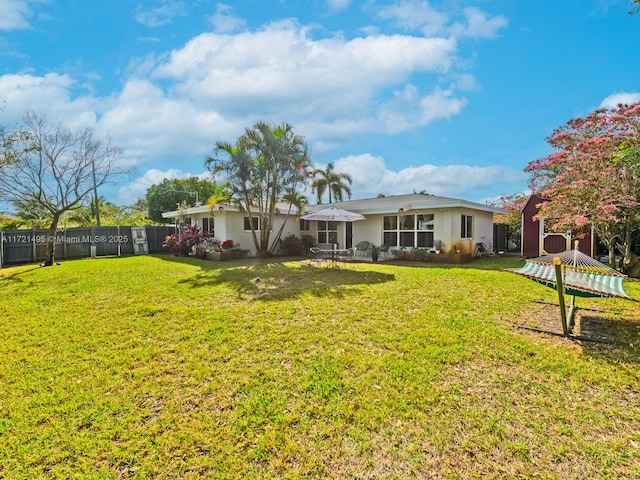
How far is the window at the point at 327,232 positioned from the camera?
18.0m

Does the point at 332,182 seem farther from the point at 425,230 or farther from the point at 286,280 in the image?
the point at 286,280

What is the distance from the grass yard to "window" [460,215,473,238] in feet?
27.0

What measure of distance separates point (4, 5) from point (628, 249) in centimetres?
1985

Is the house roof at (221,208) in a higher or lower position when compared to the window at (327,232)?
higher

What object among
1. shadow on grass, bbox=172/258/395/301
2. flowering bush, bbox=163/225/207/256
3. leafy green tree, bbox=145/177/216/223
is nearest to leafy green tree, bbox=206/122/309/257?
flowering bush, bbox=163/225/207/256

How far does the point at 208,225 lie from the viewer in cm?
1794

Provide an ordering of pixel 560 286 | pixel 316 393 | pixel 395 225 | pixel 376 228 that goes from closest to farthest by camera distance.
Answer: pixel 316 393, pixel 560 286, pixel 395 225, pixel 376 228

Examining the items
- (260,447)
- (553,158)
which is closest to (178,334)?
(260,447)

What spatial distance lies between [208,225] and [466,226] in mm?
13563

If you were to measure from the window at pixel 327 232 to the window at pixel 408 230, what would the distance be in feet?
10.4

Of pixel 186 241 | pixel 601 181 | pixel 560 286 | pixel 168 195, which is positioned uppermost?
pixel 168 195

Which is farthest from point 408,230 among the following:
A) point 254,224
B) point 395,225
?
point 254,224

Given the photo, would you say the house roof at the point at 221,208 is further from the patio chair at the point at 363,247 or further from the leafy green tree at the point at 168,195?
the leafy green tree at the point at 168,195

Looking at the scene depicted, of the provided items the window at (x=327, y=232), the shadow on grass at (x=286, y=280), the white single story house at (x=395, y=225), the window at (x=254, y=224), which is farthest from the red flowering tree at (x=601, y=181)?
the window at (x=254, y=224)
